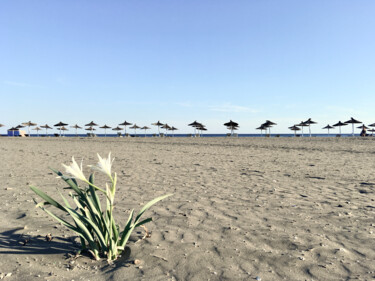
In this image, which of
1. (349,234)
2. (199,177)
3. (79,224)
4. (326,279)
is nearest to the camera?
(326,279)

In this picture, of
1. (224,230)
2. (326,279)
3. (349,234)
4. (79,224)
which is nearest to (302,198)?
(349,234)

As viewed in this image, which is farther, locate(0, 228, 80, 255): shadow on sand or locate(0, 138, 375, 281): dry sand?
locate(0, 228, 80, 255): shadow on sand

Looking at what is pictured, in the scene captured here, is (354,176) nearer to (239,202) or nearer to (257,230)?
(239,202)

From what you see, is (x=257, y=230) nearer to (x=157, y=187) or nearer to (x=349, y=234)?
(x=349, y=234)

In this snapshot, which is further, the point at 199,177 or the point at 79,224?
the point at 199,177

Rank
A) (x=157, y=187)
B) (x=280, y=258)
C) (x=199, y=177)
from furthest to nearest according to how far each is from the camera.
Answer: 1. (x=199, y=177)
2. (x=157, y=187)
3. (x=280, y=258)

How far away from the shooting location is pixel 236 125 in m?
43.2

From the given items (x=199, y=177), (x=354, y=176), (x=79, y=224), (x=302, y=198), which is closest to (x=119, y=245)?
(x=79, y=224)

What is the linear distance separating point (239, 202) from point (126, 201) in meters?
1.89

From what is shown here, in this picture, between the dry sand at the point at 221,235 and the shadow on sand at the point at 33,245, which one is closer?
the dry sand at the point at 221,235

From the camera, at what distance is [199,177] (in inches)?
254

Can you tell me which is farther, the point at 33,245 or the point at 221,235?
the point at 221,235

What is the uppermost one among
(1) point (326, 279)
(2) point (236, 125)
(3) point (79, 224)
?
(2) point (236, 125)

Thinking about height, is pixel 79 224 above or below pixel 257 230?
above
